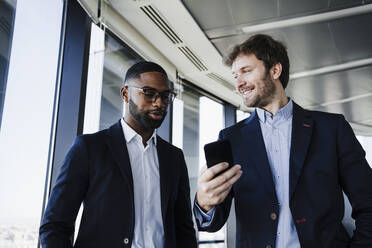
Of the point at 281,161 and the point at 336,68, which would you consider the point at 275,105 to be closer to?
the point at 281,161

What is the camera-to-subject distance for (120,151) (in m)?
1.64

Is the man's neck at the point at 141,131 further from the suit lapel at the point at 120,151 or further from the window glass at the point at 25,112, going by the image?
the window glass at the point at 25,112

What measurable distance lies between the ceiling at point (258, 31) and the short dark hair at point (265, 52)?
0.85m

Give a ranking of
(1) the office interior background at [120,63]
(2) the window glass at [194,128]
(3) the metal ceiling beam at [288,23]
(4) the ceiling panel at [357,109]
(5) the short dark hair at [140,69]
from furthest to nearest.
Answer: (4) the ceiling panel at [357,109] → (2) the window glass at [194,128] → (3) the metal ceiling beam at [288,23] → (1) the office interior background at [120,63] → (5) the short dark hair at [140,69]

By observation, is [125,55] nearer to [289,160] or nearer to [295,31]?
[295,31]

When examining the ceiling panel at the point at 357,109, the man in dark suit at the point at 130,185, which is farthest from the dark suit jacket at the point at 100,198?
the ceiling panel at the point at 357,109

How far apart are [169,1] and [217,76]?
6.47 ft

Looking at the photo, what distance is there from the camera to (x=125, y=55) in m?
3.91

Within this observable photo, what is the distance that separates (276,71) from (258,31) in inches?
83.1

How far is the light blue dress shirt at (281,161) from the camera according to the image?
4.47 ft

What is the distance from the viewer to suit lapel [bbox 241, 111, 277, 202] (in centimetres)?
144

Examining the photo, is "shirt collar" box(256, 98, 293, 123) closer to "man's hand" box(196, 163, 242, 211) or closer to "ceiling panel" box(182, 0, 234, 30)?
"man's hand" box(196, 163, 242, 211)

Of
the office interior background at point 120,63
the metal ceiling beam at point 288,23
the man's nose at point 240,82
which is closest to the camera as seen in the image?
the man's nose at point 240,82

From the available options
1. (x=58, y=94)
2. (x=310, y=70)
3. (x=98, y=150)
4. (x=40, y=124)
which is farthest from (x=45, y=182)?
(x=310, y=70)
